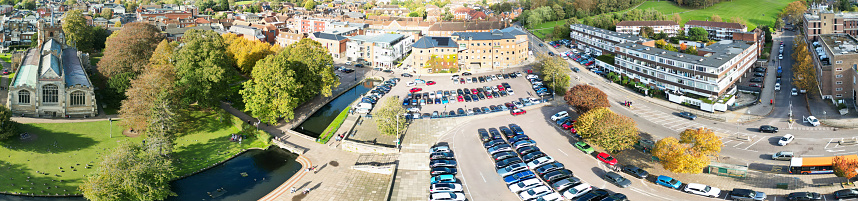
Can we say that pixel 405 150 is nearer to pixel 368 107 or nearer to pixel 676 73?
pixel 368 107

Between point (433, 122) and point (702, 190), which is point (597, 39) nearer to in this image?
point (433, 122)

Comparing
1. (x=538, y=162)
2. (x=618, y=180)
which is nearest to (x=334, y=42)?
(x=538, y=162)

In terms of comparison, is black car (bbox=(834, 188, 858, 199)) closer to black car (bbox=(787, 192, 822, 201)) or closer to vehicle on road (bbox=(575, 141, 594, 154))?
black car (bbox=(787, 192, 822, 201))

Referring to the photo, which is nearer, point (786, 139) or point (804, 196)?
point (804, 196)

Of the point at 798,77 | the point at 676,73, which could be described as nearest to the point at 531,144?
the point at 676,73

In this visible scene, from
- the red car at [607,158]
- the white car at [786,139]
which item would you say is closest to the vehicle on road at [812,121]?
the white car at [786,139]

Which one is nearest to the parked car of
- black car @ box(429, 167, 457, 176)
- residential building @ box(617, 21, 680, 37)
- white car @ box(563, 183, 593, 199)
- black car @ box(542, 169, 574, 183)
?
white car @ box(563, 183, 593, 199)
